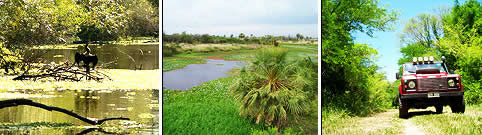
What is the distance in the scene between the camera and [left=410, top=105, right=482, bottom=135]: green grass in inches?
152

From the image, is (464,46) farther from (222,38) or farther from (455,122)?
(222,38)

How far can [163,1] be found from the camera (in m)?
4.51

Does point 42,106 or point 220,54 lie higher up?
point 220,54

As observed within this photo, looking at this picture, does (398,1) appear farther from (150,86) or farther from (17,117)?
(17,117)

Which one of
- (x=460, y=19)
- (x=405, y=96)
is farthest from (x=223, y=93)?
(x=460, y=19)

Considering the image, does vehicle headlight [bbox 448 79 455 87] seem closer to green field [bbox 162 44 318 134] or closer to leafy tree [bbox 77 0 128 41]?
green field [bbox 162 44 318 134]

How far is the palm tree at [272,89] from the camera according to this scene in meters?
4.18

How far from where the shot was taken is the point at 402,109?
4.05m

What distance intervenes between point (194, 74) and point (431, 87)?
116 inches

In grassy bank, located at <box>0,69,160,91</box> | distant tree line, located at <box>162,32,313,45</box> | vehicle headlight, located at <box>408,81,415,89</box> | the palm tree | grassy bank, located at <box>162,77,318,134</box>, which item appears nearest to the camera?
vehicle headlight, located at <box>408,81,415,89</box>

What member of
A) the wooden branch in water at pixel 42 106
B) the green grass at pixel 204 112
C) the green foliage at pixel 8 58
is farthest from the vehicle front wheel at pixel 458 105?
the green foliage at pixel 8 58

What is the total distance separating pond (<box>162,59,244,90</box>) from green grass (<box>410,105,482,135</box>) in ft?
8.57

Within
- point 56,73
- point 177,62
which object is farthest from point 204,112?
point 56,73

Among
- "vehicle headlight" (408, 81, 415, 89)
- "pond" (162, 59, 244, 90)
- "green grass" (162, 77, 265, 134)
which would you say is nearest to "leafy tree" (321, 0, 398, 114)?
"vehicle headlight" (408, 81, 415, 89)
